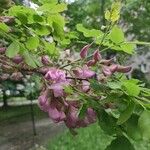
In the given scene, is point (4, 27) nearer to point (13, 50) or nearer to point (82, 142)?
point (13, 50)

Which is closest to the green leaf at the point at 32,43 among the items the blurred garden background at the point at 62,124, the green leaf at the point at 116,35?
the green leaf at the point at 116,35

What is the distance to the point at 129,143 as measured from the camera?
5.52 ft

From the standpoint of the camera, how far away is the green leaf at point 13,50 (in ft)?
6.07

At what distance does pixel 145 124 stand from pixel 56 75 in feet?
0.93

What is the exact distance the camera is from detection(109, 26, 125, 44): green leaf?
6.15 feet

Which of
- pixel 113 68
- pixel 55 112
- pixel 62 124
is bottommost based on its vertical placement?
pixel 62 124

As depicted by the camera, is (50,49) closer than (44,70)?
No

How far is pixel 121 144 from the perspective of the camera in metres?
1.69

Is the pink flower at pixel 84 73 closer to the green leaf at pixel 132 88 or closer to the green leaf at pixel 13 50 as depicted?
the green leaf at pixel 132 88

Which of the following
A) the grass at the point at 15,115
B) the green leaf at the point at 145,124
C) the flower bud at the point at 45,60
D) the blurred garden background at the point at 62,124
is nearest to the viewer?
the green leaf at the point at 145,124

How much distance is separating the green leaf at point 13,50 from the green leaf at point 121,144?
0.43 meters

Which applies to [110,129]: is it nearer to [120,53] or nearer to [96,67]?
[96,67]

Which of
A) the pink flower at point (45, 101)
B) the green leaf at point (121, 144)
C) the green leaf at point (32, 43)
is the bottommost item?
the green leaf at point (121, 144)

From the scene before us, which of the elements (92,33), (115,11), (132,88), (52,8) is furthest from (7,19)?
(132,88)
